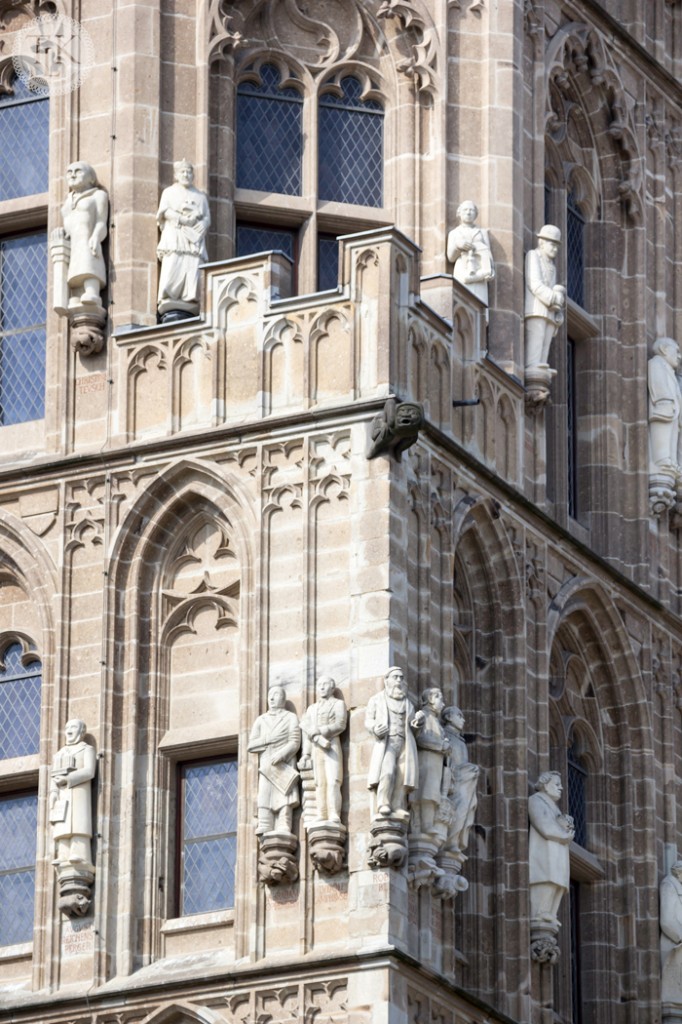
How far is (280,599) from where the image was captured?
39906mm

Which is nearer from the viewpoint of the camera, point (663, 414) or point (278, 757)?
point (278, 757)

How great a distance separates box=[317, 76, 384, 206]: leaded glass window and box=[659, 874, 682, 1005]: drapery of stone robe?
22.5ft

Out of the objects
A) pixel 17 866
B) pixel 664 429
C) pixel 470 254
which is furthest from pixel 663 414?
pixel 17 866

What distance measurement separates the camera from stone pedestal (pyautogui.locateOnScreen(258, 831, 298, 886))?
3881cm

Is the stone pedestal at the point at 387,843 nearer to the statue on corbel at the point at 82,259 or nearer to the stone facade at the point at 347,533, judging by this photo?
the stone facade at the point at 347,533

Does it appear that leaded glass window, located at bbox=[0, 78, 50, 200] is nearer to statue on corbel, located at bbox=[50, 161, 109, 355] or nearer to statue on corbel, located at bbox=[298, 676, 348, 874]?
statue on corbel, located at bbox=[50, 161, 109, 355]

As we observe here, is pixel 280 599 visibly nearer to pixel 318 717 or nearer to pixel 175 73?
pixel 318 717

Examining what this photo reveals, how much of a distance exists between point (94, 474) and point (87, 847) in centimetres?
341

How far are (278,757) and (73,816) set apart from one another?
198 centimetres

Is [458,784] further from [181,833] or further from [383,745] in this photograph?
[181,833]

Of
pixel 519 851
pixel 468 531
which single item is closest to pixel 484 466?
pixel 468 531

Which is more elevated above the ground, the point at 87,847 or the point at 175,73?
the point at 175,73

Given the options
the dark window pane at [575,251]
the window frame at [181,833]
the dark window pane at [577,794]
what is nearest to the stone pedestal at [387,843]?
the window frame at [181,833]

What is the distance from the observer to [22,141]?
43.3 metres
